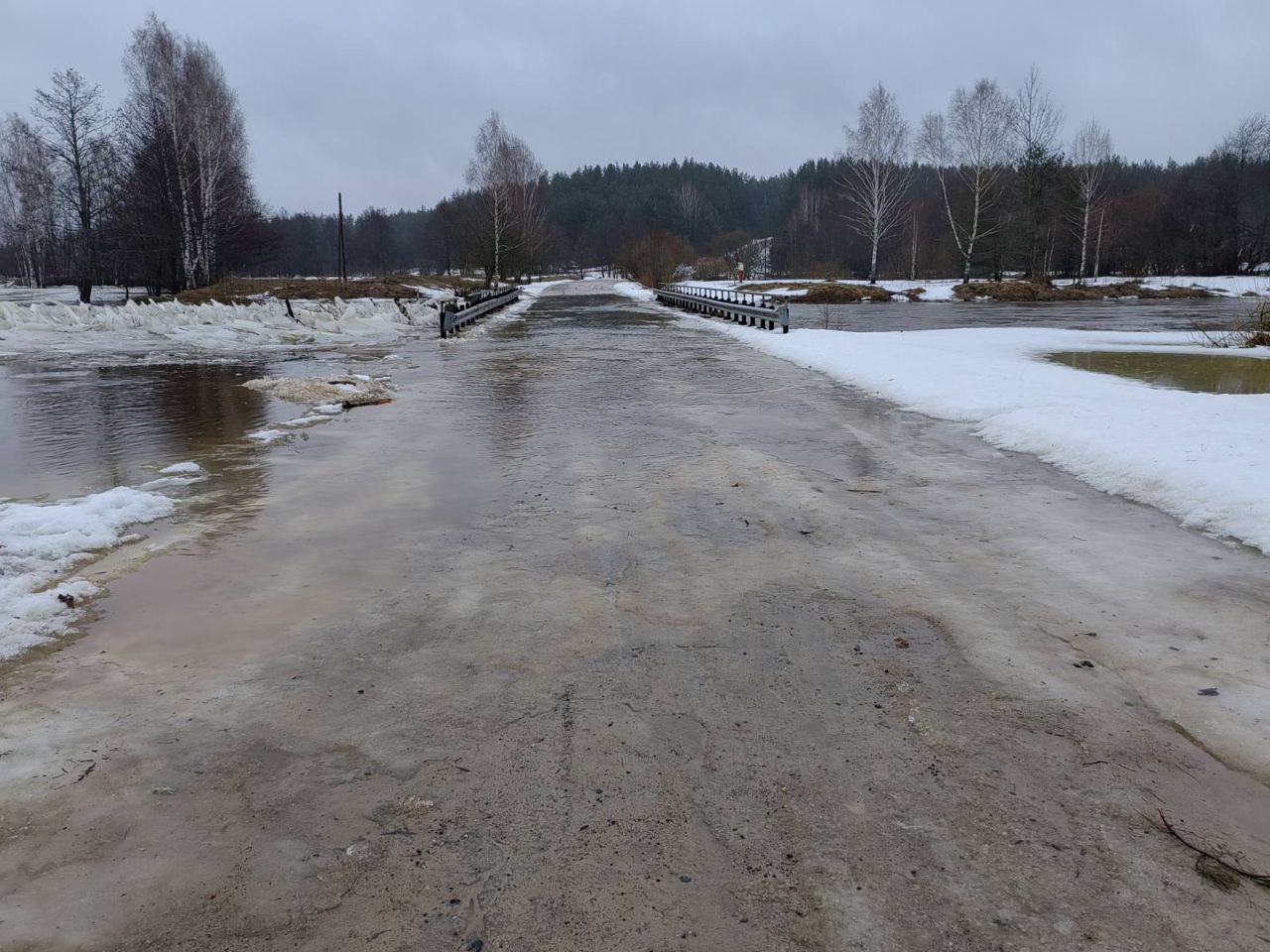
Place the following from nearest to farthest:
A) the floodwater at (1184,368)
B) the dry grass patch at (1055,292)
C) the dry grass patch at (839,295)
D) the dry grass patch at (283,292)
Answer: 1. the floodwater at (1184,368)
2. the dry grass patch at (283,292)
3. the dry grass patch at (1055,292)
4. the dry grass patch at (839,295)

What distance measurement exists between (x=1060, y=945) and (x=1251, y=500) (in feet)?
16.9

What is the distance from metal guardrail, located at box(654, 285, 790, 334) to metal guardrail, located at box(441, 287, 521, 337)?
944 cm

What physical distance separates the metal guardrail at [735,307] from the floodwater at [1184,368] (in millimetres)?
9086

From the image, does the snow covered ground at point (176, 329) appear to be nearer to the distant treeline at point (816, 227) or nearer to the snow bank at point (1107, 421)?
the snow bank at point (1107, 421)

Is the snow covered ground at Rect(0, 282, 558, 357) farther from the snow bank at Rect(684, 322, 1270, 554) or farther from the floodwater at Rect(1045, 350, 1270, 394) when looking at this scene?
the floodwater at Rect(1045, 350, 1270, 394)

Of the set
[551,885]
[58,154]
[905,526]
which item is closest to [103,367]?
[905,526]

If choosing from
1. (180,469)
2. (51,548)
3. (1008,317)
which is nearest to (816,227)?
(1008,317)

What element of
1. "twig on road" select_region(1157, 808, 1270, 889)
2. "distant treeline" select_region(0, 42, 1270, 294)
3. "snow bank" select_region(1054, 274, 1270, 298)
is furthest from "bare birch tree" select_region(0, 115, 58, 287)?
"snow bank" select_region(1054, 274, 1270, 298)

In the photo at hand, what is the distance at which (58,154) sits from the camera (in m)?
41.3

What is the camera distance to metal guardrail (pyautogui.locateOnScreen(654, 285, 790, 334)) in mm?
25109

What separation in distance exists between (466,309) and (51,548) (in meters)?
24.6

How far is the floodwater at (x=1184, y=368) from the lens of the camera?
11.9 m

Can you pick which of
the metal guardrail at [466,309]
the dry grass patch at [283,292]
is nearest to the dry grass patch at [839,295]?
the metal guardrail at [466,309]

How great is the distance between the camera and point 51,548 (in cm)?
515
